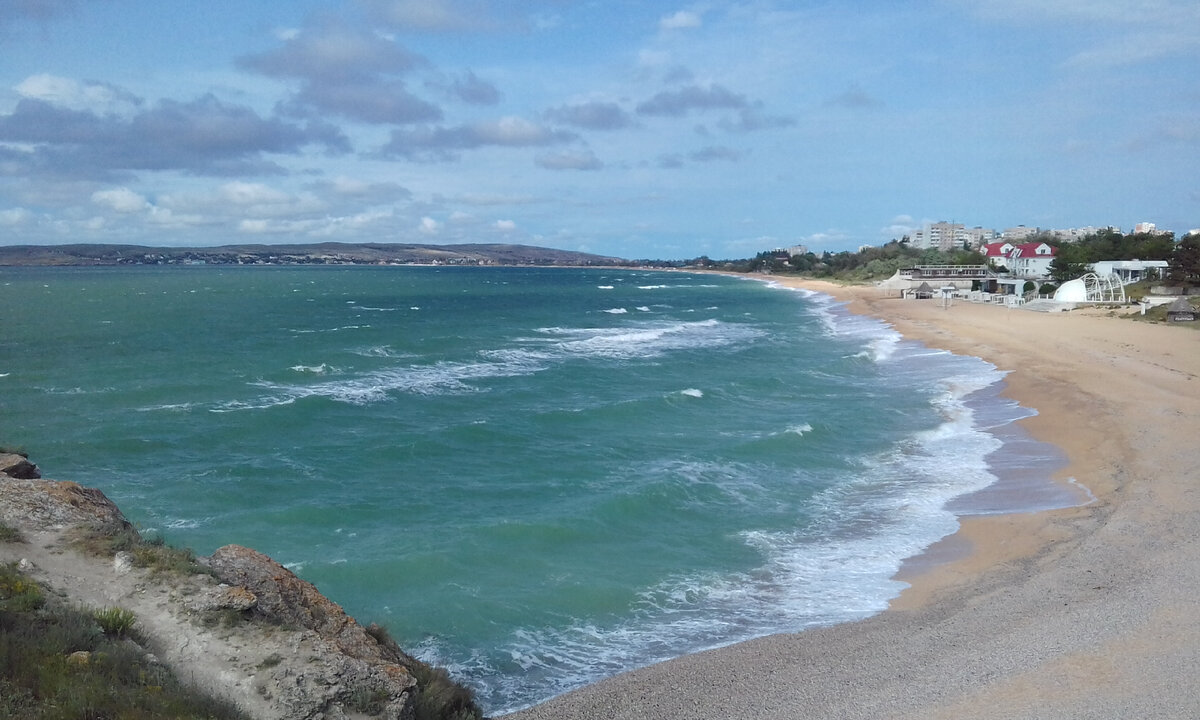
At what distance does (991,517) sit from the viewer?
15742mm

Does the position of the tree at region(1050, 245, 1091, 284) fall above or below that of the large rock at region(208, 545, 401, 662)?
above

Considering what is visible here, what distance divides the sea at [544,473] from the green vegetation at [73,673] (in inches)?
166

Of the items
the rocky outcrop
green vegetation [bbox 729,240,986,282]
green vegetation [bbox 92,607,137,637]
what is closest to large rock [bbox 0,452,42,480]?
the rocky outcrop

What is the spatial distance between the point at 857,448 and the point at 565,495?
887cm

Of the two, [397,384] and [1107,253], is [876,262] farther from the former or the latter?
[397,384]

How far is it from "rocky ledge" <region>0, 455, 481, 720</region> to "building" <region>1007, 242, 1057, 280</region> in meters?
87.9

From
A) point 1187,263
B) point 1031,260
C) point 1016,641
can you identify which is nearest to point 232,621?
point 1016,641

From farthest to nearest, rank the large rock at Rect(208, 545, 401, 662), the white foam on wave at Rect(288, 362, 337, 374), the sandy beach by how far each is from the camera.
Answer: the white foam on wave at Rect(288, 362, 337, 374), the sandy beach, the large rock at Rect(208, 545, 401, 662)

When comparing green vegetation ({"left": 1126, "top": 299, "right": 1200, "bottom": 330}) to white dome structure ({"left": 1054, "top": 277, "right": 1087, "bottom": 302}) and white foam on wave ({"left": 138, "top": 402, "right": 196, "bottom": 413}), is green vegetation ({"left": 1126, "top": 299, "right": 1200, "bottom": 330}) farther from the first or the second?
white foam on wave ({"left": 138, "top": 402, "right": 196, "bottom": 413})

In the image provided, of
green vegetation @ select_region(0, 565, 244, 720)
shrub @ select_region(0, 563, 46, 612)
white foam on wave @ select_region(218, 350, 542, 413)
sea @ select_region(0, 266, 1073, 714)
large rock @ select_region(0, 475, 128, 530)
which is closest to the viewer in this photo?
green vegetation @ select_region(0, 565, 244, 720)

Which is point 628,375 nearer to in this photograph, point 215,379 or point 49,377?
point 215,379

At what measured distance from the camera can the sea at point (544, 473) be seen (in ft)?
40.1

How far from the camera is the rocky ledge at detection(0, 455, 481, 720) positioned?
22.5 ft

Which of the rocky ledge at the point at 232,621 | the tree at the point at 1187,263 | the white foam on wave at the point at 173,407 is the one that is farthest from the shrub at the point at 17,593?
the tree at the point at 1187,263
